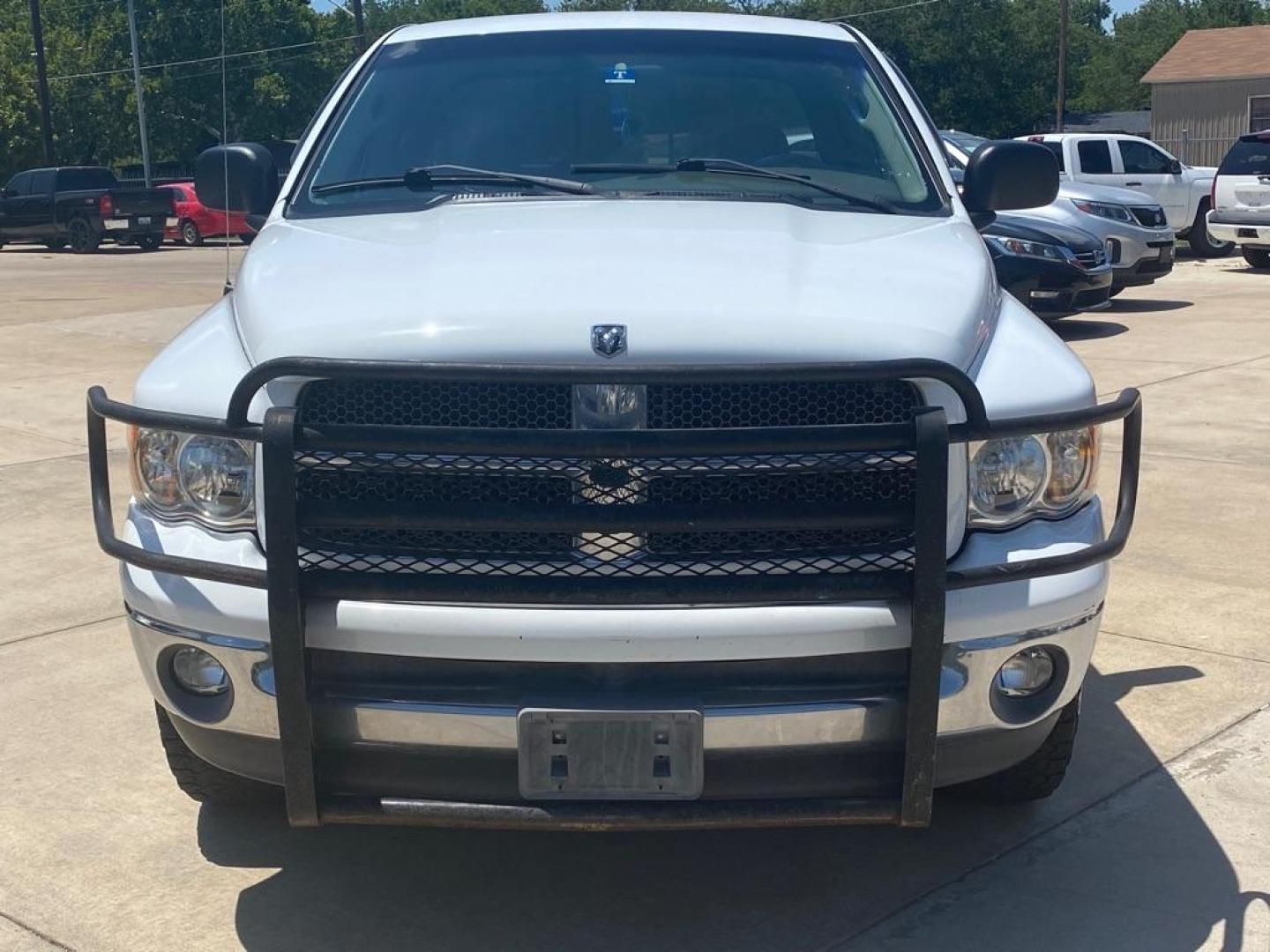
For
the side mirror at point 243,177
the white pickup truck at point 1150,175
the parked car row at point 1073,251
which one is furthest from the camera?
the white pickup truck at point 1150,175

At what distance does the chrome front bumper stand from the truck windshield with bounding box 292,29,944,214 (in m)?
1.35

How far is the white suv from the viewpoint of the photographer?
19281 mm

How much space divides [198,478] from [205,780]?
93 cm

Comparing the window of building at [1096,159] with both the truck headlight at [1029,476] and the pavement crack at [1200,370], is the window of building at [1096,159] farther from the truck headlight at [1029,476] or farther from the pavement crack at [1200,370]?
the truck headlight at [1029,476]

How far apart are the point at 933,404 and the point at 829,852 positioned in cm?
126

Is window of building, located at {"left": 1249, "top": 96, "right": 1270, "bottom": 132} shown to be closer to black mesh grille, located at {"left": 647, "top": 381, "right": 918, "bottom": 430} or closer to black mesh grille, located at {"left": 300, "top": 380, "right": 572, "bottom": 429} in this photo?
black mesh grille, located at {"left": 647, "top": 381, "right": 918, "bottom": 430}

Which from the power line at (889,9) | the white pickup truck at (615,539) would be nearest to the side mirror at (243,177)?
the white pickup truck at (615,539)

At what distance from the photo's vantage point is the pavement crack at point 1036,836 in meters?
3.29

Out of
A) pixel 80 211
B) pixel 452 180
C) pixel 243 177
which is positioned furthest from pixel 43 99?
pixel 452 180

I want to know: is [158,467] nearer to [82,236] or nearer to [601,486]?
[601,486]

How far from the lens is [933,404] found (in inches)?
116

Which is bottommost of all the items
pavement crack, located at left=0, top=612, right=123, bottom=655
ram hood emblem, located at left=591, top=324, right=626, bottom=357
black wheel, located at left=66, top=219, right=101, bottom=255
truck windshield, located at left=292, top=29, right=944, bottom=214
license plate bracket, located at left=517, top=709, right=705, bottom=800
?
black wheel, located at left=66, top=219, right=101, bottom=255

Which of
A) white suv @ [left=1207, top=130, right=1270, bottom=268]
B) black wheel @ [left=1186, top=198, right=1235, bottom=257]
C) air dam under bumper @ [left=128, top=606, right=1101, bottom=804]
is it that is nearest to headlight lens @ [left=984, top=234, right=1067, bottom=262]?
white suv @ [left=1207, top=130, right=1270, bottom=268]

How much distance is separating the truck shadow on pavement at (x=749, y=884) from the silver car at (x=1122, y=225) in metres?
11.6
